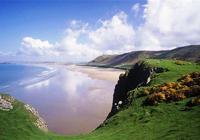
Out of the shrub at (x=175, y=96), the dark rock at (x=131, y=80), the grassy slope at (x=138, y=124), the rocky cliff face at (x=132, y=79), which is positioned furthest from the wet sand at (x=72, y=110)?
the shrub at (x=175, y=96)

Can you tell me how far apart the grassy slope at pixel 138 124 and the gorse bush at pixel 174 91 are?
1237mm

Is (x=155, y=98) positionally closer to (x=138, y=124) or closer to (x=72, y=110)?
(x=138, y=124)

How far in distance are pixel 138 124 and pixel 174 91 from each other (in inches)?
307

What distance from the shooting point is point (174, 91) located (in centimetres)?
3453

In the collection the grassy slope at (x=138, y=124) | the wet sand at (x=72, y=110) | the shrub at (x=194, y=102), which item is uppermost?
the shrub at (x=194, y=102)

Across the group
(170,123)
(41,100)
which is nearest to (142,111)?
(170,123)

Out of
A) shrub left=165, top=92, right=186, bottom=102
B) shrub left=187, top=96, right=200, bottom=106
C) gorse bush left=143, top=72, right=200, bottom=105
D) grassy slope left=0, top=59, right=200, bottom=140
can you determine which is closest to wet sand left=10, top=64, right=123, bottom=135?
gorse bush left=143, top=72, right=200, bottom=105

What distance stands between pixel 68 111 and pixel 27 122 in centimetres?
3501

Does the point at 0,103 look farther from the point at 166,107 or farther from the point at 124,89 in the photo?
the point at 124,89

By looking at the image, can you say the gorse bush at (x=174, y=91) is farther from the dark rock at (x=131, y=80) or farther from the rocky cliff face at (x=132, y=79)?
the dark rock at (x=131, y=80)

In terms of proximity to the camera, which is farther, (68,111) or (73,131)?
(68,111)

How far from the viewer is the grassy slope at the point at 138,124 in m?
23.8

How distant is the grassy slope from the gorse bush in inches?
48.7

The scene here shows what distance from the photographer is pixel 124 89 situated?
58.3m
